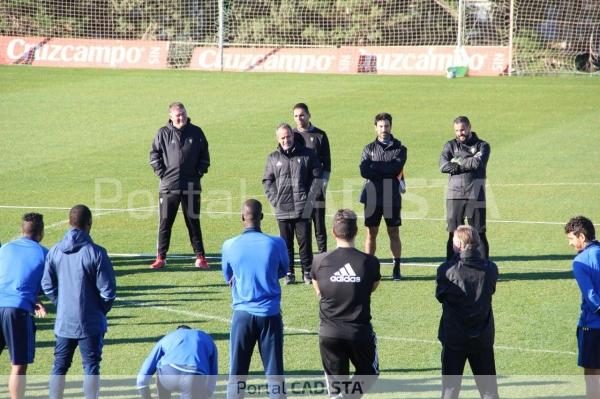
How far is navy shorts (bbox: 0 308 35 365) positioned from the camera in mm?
9125

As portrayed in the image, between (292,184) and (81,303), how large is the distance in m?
5.37

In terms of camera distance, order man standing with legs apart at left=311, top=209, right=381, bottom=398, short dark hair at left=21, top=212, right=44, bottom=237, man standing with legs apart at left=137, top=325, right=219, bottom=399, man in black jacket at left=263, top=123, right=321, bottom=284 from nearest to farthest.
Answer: man standing with legs apart at left=137, top=325, right=219, bottom=399
man standing with legs apart at left=311, top=209, right=381, bottom=398
short dark hair at left=21, top=212, right=44, bottom=237
man in black jacket at left=263, top=123, right=321, bottom=284

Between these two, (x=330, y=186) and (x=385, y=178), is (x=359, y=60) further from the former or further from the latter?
(x=385, y=178)

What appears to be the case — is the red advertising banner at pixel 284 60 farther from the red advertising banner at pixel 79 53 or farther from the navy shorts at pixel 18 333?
the navy shorts at pixel 18 333

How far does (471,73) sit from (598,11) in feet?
23.5

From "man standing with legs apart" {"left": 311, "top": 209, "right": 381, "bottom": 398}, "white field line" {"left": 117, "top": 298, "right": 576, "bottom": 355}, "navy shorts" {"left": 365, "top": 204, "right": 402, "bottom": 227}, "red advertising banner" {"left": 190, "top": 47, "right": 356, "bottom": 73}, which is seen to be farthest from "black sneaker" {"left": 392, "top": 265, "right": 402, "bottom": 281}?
"red advertising banner" {"left": 190, "top": 47, "right": 356, "bottom": 73}

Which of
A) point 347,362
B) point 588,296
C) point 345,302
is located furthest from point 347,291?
point 588,296

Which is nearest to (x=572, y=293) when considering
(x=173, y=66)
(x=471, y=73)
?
(x=471, y=73)

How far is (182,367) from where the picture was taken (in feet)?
25.6

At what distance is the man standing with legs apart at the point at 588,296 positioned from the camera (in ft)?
29.2

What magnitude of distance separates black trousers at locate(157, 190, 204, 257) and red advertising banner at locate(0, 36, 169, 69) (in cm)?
2452

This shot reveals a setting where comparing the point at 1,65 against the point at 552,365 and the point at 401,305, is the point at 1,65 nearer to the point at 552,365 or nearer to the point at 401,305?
the point at 401,305

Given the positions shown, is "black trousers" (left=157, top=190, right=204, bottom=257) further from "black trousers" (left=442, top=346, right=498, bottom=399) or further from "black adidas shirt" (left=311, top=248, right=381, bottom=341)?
"black trousers" (left=442, top=346, right=498, bottom=399)

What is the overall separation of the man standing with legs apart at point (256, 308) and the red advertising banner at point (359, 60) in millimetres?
28719
